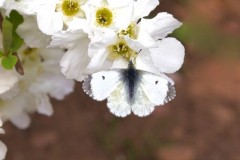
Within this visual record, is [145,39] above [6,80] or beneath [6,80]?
above

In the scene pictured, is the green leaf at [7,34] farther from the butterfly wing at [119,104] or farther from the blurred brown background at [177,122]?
the blurred brown background at [177,122]

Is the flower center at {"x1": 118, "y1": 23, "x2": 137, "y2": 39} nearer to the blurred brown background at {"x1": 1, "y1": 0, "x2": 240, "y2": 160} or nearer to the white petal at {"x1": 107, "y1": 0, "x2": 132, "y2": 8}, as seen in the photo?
the white petal at {"x1": 107, "y1": 0, "x2": 132, "y2": 8}

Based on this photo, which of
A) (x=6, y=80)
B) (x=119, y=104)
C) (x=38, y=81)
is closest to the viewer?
(x=119, y=104)

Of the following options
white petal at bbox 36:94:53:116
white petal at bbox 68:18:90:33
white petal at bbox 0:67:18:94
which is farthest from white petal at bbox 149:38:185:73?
white petal at bbox 36:94:53:116

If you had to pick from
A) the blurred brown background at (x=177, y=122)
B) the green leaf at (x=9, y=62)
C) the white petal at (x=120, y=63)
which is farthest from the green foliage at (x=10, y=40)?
the blurred brown background at (x=177, y=122)

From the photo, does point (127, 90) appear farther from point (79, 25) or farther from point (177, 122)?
point (177, 122)

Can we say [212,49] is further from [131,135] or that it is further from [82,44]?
[82,44]

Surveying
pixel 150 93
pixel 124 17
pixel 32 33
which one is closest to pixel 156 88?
pixel 150 93
